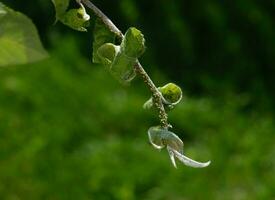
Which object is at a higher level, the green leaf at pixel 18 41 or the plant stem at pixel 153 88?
the plant stem at pixel 153 88

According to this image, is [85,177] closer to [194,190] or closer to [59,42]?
[194,190]

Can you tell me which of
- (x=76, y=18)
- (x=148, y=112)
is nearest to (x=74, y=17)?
(x=76, y=18)

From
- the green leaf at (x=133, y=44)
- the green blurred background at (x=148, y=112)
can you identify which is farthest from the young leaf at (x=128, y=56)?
the green blurred background at (x=148, y=112)

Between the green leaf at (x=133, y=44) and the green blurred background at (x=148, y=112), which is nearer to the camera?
the green leaf at (x=133, y=44)

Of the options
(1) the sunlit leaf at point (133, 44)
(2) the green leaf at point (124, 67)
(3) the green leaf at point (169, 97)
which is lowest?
(3) the green leaf at point (169, 97)

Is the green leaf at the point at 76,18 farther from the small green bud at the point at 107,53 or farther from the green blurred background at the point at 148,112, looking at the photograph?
the green blurred background at the point at 148,112

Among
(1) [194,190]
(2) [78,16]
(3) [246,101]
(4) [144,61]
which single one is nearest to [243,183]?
(1) [194,190]
